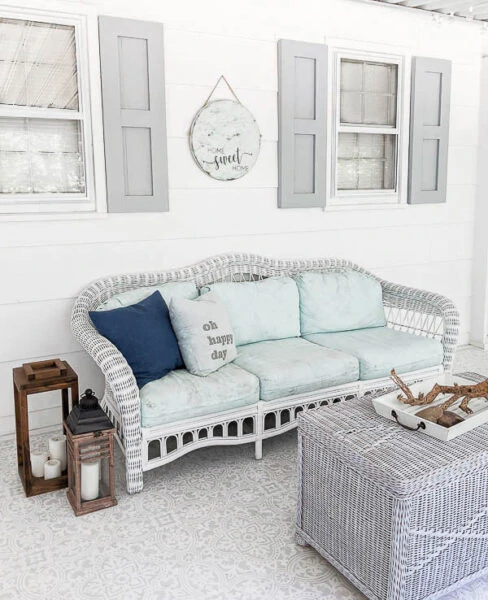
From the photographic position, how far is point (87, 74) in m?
3.25

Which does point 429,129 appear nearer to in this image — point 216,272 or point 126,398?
point 216,272

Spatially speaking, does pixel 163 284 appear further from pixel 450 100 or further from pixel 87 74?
pixel 450 100

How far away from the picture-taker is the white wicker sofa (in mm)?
2713

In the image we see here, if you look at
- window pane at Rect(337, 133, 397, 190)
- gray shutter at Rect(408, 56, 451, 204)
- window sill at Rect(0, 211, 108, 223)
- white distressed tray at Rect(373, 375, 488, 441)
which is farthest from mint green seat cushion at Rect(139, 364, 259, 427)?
gray shutter at Rect(408, 56, 451, 204)

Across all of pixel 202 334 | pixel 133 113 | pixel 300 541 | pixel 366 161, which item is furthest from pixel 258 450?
pixel 366 161

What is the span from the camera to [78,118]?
327 centimetres

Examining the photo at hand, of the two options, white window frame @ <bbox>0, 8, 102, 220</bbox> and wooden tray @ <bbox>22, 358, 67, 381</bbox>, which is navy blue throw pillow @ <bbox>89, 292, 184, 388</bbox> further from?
white window frame @ <bbox>0, 8, 102, 220</bbox>

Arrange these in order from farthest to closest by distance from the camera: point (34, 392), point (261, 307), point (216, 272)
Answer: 1. point (216, 272)
2. point (261, 307)
3. point (34, 392)

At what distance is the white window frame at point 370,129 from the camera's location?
402 centimetres

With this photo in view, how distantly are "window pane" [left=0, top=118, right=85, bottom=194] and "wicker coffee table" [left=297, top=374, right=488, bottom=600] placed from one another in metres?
1.94

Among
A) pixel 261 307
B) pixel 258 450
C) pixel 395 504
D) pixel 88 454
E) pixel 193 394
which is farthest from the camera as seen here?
pixel 261 307

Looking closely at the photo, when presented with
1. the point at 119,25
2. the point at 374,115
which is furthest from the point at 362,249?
the point at 119,25

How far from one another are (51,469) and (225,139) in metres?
2.09

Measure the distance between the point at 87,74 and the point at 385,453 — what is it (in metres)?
2.46
